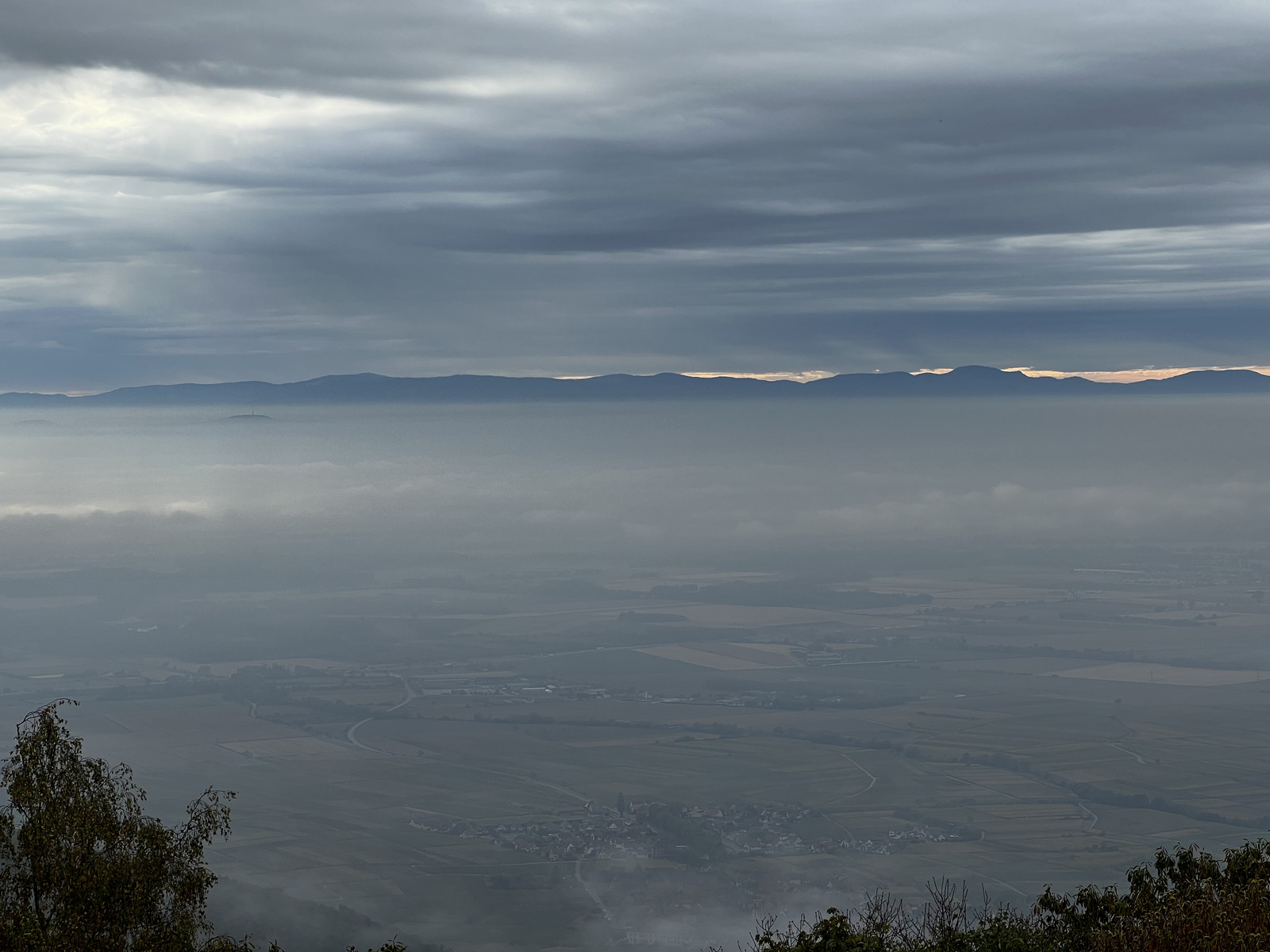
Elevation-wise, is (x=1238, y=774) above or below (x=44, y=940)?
below

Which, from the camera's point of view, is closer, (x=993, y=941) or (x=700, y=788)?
(x=993, y=941)

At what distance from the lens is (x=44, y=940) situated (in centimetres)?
1995

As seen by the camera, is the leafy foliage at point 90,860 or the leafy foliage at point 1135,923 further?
the leafy foliage at point 90,860

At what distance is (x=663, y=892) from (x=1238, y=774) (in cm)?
8556

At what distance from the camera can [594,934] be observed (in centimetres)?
10719

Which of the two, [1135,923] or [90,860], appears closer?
[90,860]

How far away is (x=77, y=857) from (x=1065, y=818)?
14660 cm

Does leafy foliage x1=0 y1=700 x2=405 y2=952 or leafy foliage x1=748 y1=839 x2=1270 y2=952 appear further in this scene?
leafy foliage x1=0 y1=700 x2=405 y2=952

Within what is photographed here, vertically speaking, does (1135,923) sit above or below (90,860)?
below

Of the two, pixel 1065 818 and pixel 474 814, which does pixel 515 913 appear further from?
pixel 1065 818

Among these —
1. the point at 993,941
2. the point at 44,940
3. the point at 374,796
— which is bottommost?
the point at 374,796

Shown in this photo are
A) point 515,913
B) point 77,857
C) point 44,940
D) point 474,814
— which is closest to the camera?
point 44,940

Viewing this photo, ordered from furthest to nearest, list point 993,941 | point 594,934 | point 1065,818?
point 1065,818
point 594,934
point 993,941

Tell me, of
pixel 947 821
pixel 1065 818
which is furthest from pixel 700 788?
pixel 1065 818
